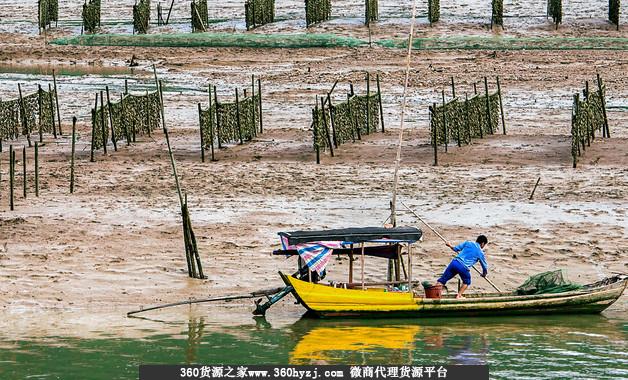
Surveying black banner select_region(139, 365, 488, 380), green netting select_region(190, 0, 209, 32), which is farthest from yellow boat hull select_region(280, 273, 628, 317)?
green netting select_region(190, 0, 209, 32)

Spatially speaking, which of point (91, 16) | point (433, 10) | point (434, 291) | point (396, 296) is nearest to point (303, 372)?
point (396, 296)

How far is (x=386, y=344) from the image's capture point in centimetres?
1611

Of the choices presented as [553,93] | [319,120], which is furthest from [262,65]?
[319,120]

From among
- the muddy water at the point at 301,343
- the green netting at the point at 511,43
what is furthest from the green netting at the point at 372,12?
the muddy water at the point at 301,343

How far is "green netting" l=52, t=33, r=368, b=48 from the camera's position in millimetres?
44125

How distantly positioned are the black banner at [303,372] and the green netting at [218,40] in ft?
98.6

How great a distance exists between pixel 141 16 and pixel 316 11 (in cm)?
603

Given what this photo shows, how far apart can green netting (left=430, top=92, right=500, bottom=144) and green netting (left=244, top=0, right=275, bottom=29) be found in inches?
726

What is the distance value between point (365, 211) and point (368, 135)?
723 centimetres

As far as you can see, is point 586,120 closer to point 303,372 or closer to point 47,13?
point 303,372

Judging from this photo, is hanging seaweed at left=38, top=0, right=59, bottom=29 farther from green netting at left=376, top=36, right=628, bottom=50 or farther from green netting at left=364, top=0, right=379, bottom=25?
green netting at left=376, top=36, right=628, bottom=50

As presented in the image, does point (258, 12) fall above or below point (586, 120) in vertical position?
above

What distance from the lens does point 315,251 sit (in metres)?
16.9

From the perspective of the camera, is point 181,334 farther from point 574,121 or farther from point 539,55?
point 539,55
